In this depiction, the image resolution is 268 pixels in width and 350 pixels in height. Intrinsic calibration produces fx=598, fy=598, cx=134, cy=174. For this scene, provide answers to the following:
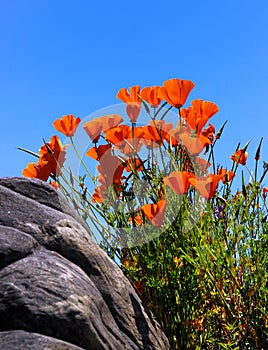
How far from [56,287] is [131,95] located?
1.53 m

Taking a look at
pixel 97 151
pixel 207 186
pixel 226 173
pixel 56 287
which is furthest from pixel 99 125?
pixel 56 287

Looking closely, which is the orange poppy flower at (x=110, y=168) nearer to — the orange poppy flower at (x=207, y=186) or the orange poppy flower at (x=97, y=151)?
the orange poppy flower at (x=97, y=151)

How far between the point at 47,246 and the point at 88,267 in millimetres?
250

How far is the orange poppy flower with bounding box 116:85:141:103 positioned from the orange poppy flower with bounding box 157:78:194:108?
0.22m

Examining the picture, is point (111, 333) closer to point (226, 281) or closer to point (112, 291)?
point (112, 291)

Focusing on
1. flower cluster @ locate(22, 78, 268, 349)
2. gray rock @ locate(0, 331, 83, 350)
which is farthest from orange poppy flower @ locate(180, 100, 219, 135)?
gray rock @ locate(0, 331, 83, 350)

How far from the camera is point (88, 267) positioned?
3172mm

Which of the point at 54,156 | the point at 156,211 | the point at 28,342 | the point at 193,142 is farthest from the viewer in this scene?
the point at 54,156

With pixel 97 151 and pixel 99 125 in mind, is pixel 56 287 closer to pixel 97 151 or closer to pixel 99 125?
pixel 97 151

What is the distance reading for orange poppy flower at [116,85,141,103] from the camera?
12.6 feet

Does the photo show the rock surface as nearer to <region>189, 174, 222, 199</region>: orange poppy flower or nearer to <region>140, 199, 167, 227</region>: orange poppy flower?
<region>140, 199, 167, 227</region>: orange poppy flower

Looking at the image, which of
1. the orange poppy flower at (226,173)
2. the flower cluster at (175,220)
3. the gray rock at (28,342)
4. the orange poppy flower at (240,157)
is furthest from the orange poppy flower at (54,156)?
the gray rock at (28,342)

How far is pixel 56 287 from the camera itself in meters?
2.78

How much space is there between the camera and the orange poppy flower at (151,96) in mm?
3803
